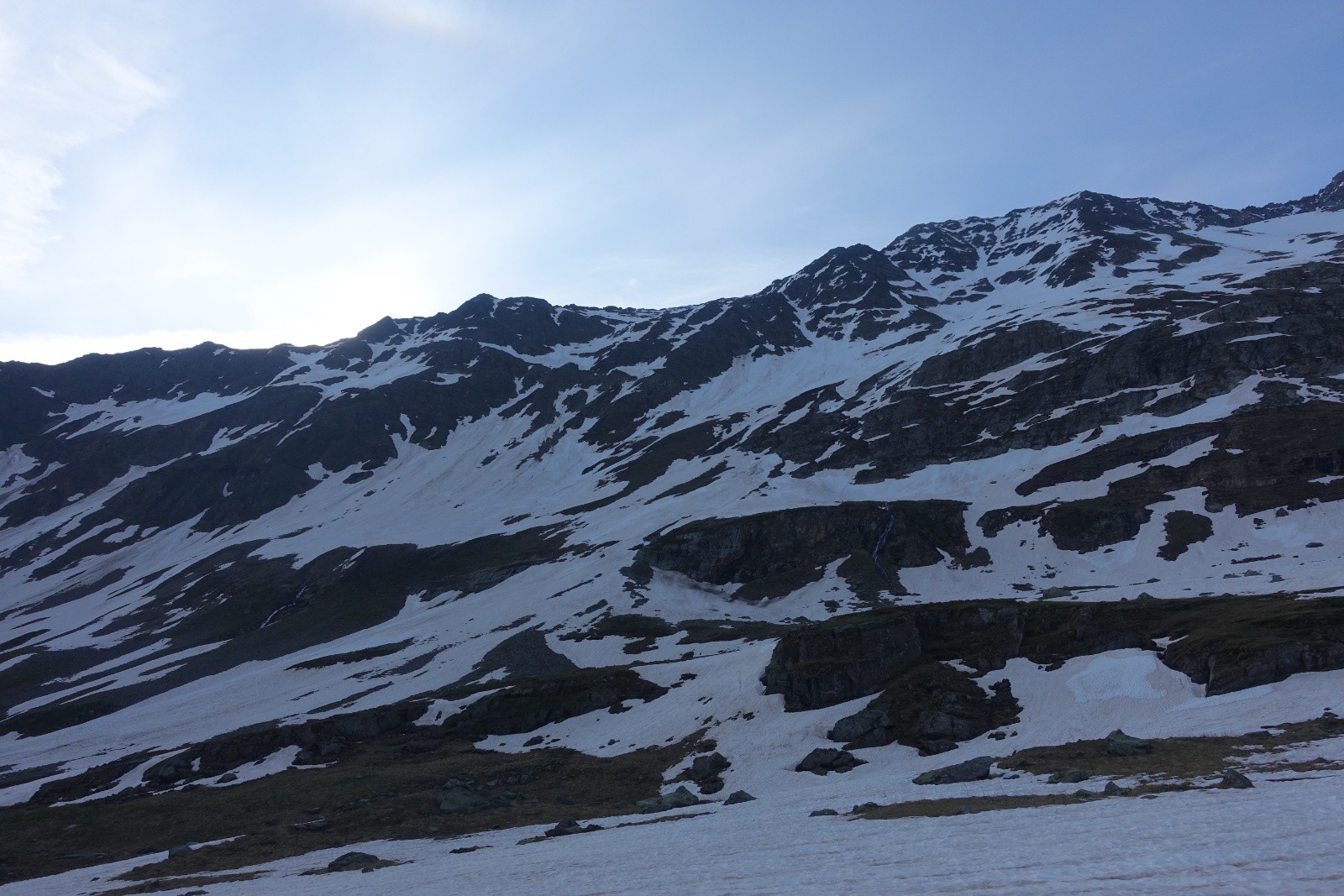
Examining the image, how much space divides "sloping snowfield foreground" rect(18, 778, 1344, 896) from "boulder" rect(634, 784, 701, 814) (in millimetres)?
5513

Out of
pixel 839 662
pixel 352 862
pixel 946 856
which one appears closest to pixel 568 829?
pixel 352 862

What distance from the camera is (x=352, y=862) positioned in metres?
27.3

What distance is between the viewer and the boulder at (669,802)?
32.3m

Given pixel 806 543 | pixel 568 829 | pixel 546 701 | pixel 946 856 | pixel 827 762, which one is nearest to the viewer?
pixel 946 856

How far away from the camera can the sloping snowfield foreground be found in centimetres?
1267

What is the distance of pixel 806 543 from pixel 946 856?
71.6 m

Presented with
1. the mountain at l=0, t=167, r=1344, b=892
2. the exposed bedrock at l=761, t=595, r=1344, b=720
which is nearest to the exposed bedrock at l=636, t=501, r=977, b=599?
the mountain at l=0, t=167, r=1344, b=892

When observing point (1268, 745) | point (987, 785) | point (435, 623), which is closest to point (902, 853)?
point (987, 785)

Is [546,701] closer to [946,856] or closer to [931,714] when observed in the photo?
[931,714]

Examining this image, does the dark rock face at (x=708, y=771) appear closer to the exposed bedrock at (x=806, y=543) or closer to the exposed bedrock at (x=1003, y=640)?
the exposed bedrock at (x=1003, y=640)

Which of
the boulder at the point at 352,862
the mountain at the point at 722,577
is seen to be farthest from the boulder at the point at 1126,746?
the boulder at the point at 352,862

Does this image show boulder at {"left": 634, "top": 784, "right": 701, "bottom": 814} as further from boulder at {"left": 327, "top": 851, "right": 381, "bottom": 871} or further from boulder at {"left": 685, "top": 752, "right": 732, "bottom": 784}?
boulder at {"left": 327, "top": 851, "right": 381, "bottom": 871}

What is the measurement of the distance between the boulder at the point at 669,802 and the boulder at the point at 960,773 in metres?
9.95

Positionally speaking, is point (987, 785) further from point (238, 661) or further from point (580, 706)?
point (238, 661)
